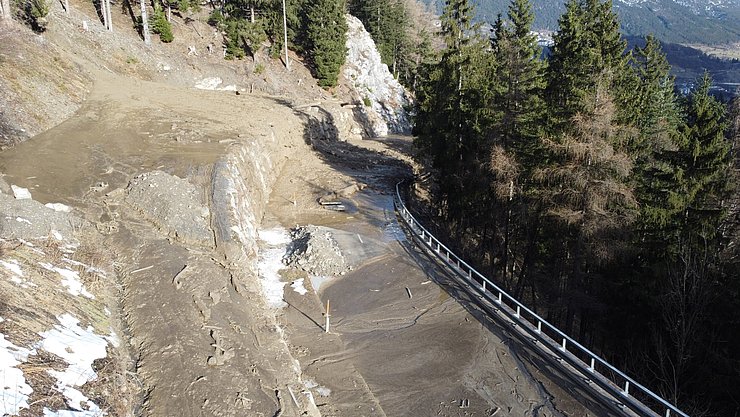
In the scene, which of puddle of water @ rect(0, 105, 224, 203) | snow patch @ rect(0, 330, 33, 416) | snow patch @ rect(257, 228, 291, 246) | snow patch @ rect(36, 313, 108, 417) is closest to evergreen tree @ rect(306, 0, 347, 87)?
puddle of water @ rect(0, 105, 224, 203)

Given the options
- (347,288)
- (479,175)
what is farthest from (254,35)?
→ (347,288)

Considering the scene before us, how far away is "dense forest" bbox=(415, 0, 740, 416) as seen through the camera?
16.5 meters

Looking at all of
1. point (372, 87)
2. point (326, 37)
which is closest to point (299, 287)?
point (326, 37)

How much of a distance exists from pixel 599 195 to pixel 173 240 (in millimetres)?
15087

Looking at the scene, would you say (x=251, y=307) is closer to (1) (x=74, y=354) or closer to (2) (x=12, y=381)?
(1) (x=74, y=354)

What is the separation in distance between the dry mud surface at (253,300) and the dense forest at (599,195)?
5.55 m

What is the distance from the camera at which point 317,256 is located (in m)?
19.0

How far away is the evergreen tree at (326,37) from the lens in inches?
1949

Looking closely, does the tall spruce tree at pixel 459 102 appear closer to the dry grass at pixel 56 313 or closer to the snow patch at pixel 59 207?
the dry grass at pixel 56 313

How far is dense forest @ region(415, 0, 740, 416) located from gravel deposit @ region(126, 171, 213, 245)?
12.2 metres


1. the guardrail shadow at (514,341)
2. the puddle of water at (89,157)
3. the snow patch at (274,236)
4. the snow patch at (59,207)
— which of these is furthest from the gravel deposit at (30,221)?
the guardrail shadow at (514,341)

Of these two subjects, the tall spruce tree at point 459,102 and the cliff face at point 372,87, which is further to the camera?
the cliff face at point 372,87

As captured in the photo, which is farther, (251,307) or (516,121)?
(516,121)

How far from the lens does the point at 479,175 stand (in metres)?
23.5
